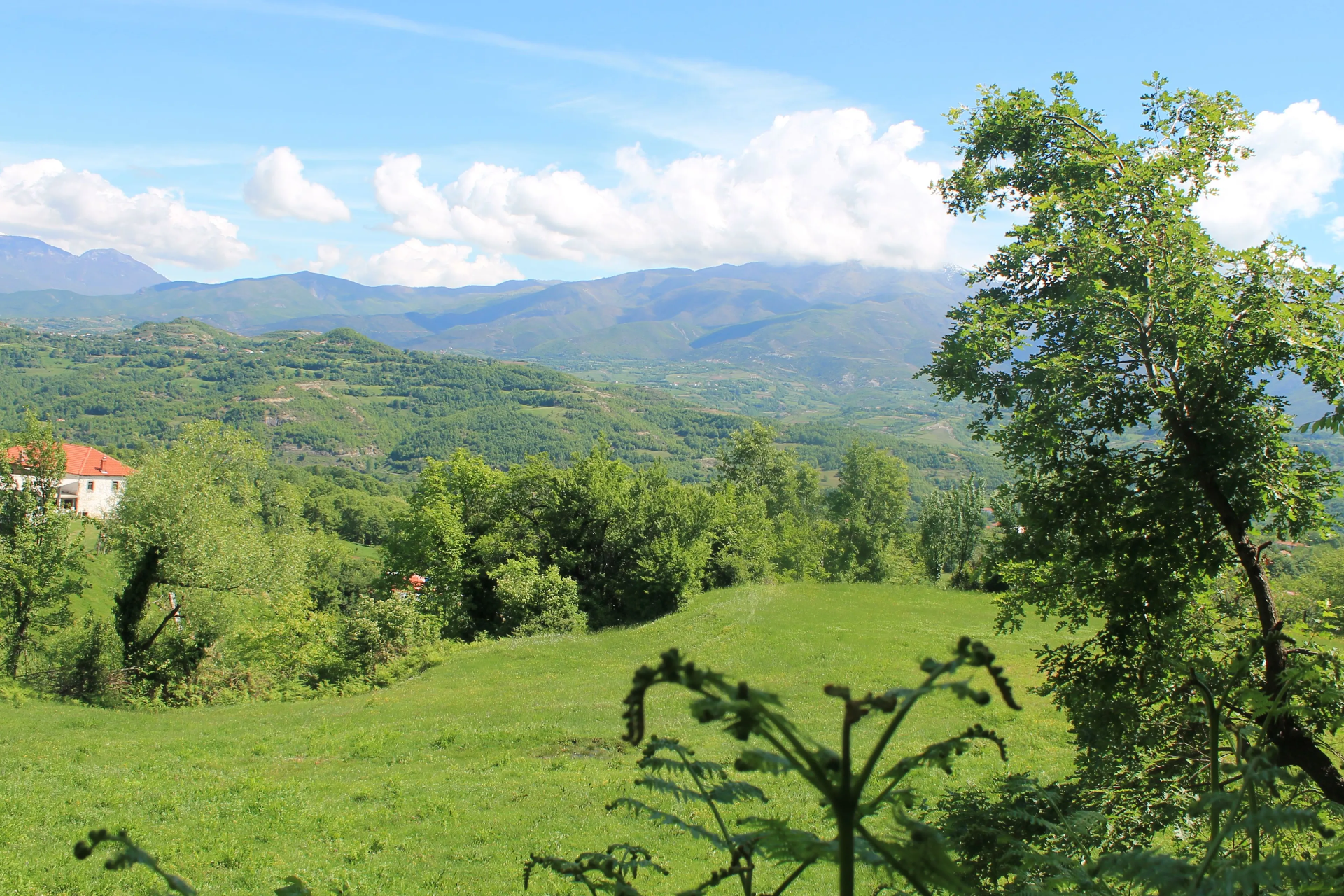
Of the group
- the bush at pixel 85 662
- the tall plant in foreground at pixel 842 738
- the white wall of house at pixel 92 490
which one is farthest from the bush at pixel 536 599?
the white wall of house at pixel 92 490

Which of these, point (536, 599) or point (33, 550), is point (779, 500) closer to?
point (536, 599)

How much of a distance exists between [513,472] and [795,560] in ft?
76.5

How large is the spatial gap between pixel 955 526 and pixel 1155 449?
5063cm

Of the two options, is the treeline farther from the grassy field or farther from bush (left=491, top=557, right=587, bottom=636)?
the grassy field

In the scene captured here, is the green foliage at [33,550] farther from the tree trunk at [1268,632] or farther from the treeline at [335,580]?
the tree trunk at [1268,632]

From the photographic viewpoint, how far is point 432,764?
605 inches

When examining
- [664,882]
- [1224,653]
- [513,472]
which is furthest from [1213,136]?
[513,472]

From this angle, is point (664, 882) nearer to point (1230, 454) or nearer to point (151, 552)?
point (1230, 454)

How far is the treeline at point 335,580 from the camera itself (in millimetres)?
27844

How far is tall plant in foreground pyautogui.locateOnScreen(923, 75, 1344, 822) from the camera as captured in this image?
19.5ft

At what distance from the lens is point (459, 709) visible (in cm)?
2108

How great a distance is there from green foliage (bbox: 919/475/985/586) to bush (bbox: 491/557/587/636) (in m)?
29.0

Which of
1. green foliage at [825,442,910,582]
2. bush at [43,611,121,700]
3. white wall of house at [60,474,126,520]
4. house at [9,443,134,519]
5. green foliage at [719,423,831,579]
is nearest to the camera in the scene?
bush at [43,611,121,700]

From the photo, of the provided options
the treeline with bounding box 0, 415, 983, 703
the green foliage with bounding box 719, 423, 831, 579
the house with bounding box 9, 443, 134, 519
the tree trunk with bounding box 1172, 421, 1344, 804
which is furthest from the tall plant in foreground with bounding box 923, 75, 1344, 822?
the house with bounding box 9, 443, 134, 519
